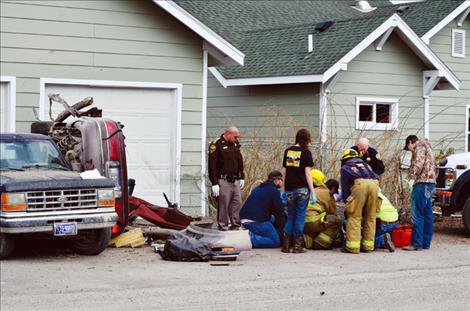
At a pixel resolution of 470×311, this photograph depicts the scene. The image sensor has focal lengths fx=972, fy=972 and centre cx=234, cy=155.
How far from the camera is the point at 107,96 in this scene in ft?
58.7

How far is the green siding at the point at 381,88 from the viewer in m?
22.2

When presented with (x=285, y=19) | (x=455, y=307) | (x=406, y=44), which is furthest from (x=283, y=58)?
(x=455, y=307)

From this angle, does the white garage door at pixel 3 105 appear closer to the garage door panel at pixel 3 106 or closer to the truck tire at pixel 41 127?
the garage door panel at pixel 3 106

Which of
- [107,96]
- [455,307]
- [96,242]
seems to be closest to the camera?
[455,307]

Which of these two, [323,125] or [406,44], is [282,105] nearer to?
[323,125]

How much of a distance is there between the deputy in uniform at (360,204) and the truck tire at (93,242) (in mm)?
3668

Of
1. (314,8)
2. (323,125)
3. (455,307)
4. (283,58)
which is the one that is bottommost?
(455,307)

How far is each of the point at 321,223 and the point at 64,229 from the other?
13.7ft

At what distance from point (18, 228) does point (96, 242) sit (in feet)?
4.38

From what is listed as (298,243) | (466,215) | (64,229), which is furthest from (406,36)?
(64,229)

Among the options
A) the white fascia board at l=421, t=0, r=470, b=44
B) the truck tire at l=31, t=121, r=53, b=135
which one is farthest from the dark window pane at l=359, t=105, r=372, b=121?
the truck tire at l=31, t=121, r=53, b=135

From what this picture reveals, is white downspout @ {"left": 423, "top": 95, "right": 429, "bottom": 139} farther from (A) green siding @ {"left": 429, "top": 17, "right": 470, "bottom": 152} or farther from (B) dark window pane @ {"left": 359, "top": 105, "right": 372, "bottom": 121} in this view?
(B) dark window pane @ {"left": 359, "top": 105, "right": 372, "bottom": 121}

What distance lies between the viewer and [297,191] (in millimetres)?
14344

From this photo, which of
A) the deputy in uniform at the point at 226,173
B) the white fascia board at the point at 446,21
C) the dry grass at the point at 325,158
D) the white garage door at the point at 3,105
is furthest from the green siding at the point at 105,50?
the white fascia board at the point at 446,21
